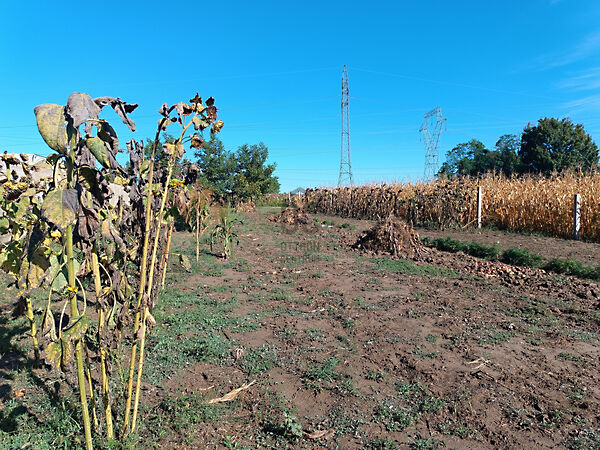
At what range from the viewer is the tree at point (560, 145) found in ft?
105

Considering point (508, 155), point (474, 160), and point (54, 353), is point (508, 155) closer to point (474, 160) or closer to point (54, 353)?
point (474, 160)

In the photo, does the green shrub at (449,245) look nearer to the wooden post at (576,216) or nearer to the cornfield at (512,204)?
the cornfield at (512,204)

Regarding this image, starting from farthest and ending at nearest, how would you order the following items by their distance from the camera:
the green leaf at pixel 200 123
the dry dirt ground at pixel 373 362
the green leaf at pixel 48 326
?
the dry dirt ground at pixel 373 362 < the green leaf at pixel 200 123 < the green leaf at pixel 48 326

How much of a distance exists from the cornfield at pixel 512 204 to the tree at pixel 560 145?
68.8 ft

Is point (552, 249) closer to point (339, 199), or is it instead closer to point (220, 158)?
point (339, 199)

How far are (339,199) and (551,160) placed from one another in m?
22.6

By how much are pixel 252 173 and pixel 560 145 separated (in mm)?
27560

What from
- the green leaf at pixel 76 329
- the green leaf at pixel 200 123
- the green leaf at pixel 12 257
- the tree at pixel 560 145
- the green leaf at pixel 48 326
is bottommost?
the green leaf at pixel 48 326

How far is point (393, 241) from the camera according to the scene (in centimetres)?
895

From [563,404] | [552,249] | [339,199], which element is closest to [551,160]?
[339,199]

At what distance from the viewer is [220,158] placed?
21.2m

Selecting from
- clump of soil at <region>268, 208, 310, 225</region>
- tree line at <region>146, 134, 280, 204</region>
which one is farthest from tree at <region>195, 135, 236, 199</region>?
clump of soil at <region>268, 208, 310, 225</region>

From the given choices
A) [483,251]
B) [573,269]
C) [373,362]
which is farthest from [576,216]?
[373,362]

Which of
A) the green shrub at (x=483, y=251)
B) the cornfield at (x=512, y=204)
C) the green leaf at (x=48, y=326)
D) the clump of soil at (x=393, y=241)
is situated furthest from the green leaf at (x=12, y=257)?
the cornfield at (x=512, y=204)
